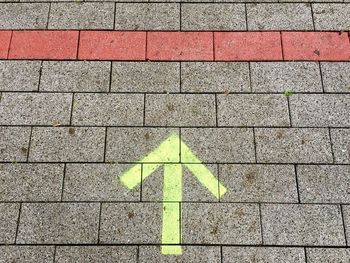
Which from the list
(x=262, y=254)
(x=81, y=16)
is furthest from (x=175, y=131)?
(x=81, y=16)

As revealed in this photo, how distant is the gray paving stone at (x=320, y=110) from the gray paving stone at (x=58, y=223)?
221 cm

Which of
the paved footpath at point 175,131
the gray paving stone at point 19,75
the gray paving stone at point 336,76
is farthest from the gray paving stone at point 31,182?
the gray paving stone at point 336,76

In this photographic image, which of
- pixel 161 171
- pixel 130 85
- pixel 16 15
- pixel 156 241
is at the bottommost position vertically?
pixel 156 241

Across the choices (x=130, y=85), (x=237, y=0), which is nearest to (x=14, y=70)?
(x=130, y=85)

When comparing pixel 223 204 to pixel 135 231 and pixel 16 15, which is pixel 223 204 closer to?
pixel 135 231

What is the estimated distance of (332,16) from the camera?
468 cm

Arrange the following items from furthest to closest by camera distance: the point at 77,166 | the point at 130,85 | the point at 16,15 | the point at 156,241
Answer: the point at 16,15 < the point at 130,85 < the point at 77,166 < the point at 156,241

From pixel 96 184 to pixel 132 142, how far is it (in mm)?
540

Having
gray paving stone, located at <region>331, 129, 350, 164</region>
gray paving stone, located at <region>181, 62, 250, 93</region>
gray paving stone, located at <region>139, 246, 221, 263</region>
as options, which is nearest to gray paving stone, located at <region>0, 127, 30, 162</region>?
gray paving stone, located at <region>139, 246, 221, 263</region>

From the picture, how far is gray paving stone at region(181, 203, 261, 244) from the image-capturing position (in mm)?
3791

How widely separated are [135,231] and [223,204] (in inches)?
33.8

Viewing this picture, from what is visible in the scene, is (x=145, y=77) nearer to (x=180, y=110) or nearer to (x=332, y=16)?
(x=180, y=110)

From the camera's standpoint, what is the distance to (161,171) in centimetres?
400

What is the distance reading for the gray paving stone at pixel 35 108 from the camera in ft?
13.8
